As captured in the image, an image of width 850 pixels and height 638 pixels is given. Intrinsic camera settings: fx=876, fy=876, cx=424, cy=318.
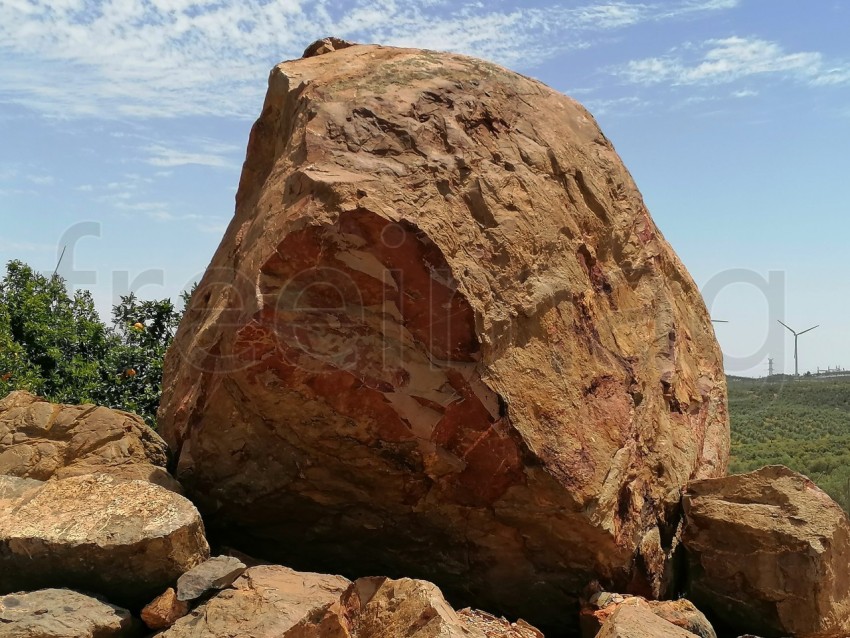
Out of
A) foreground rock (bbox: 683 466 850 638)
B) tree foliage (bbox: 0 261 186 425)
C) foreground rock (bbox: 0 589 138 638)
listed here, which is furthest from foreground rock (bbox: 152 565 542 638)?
tree foliage (bbox: 0 261 186 425)

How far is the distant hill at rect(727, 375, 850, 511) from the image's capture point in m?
17.1

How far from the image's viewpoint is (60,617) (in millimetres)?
3248

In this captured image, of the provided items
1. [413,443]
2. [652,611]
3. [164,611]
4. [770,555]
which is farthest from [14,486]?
[770,555]

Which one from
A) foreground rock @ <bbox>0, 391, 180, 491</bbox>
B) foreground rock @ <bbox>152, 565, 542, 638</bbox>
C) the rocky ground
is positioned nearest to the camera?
foreground rock @ <bbox>152, 565, 542, 638</bbox>

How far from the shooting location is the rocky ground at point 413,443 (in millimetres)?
3568

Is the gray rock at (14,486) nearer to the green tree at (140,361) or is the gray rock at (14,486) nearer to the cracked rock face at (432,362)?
the cracked rock face at (432,362)

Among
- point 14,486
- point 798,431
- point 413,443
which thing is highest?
point 413,443

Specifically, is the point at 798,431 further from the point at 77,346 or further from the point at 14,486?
the point at 14,486

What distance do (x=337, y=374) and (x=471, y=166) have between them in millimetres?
1192

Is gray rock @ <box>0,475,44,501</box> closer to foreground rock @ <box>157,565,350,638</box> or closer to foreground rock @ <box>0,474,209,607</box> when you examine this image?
foreground rock @ <box>0,474,209,607</box>

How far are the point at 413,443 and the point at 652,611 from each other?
51.4 inches

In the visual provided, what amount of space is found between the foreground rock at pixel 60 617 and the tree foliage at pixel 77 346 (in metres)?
4.58

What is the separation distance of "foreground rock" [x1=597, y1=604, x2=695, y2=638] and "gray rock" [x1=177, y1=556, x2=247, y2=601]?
1546mm

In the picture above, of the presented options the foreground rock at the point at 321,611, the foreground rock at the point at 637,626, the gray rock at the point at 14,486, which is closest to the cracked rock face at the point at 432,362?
the foreground rock at the point at 637,626
